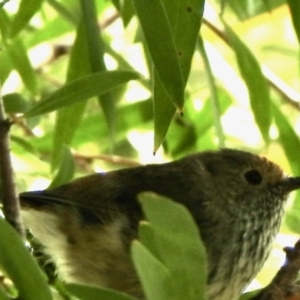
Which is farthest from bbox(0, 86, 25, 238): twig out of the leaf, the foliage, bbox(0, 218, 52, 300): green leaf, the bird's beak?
the bird's beak

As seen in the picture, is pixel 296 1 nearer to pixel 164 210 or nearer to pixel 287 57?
pixel 164 210

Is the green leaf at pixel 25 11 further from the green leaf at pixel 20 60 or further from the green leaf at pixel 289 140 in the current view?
the green leaf at pixel 289 140

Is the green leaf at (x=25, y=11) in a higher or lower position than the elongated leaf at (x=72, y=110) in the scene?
higher

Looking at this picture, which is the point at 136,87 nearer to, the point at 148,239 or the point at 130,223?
the point at 130,223

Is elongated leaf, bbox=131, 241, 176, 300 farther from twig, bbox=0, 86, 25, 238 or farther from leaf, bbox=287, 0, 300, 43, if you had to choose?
leaf, bbox=287, 0, 300, 43

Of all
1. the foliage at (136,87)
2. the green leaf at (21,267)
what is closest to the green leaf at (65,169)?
the foliage at (136,87)

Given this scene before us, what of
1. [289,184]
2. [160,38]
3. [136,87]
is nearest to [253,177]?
[289,184]
